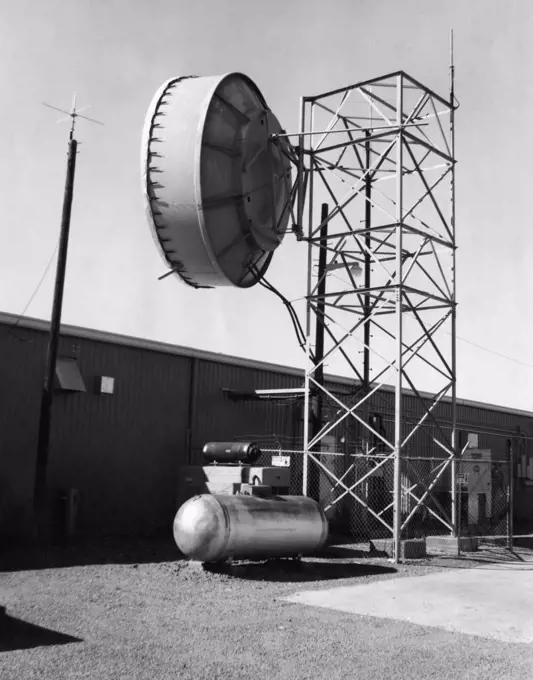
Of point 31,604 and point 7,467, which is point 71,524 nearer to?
point 7,467

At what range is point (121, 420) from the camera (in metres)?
22.5

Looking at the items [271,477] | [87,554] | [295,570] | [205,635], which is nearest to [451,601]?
[295,570]

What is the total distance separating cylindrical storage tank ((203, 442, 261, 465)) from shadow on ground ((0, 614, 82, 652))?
11.5m

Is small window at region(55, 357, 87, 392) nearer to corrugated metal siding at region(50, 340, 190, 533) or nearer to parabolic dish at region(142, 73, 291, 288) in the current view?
corrugated metal siding at region(50, 340, 190, 533)

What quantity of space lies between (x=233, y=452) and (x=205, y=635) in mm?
11689

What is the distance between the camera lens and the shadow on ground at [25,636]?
350 inches

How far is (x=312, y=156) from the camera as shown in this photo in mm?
19766

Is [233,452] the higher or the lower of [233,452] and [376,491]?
the higher

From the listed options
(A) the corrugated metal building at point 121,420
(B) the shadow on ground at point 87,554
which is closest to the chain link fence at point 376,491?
(A) the corrugated metal building at point 121,420

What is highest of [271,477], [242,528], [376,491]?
[271,477]

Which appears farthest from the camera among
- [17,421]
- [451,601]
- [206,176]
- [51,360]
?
[17,421]

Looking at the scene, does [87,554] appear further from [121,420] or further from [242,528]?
[121,420]

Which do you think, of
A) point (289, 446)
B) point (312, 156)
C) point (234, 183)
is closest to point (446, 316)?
point (312, 156)

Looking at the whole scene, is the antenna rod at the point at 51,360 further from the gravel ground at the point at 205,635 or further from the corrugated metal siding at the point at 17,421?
the gravel ground at the point at 205,635
